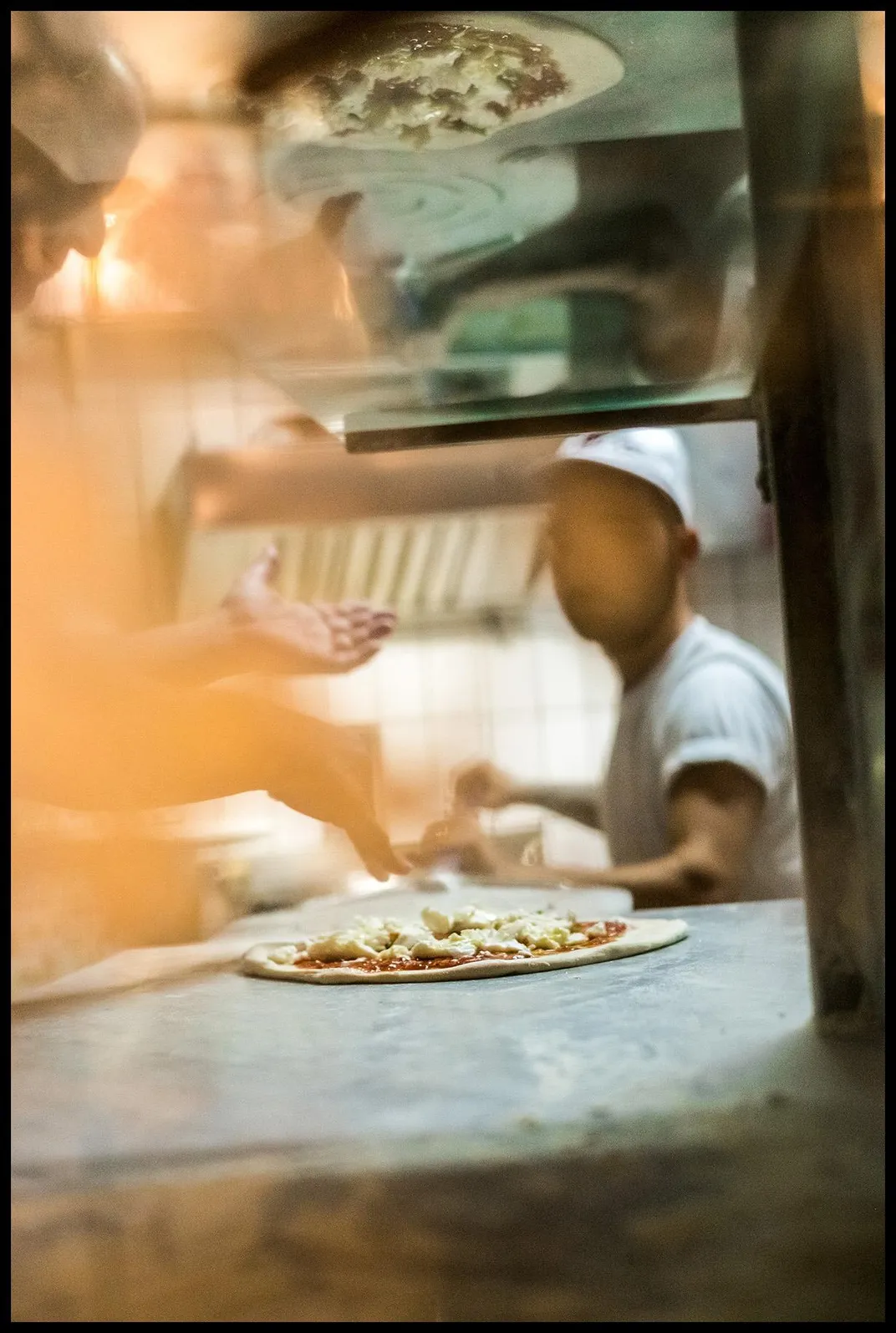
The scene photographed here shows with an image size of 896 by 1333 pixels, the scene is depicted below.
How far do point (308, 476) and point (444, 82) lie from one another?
0.81 m

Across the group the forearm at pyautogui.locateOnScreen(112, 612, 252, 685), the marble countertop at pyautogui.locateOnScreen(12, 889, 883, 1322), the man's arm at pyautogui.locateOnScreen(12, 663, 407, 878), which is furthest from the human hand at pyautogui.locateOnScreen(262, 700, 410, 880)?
the marble countertop at pyautogui.locateOnScreen(12, 889, 883, 1322)

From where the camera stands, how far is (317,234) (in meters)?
1.04

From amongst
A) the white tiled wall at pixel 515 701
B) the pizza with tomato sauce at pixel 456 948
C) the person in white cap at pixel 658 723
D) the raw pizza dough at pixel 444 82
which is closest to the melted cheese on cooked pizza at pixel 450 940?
the pizza with tomato sauce at pixel 456 948

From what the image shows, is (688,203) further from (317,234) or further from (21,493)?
(21,493)

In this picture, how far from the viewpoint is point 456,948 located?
43.8 inches

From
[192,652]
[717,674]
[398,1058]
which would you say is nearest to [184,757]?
[192,652]

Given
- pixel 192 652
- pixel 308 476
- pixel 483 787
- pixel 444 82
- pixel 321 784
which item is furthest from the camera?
pixel 483 787

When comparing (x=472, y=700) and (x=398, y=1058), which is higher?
(x=472, y=700)

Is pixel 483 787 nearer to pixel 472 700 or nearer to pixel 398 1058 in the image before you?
pixel 472 700

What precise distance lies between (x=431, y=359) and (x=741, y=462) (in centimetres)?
115

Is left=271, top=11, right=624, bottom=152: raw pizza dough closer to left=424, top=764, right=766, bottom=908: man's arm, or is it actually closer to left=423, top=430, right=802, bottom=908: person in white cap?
left=423, top=430, right=802, bottom=908: person in white cap

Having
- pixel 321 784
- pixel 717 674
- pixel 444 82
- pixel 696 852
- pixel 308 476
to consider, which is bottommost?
pixel 696 852

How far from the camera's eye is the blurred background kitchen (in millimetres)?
982

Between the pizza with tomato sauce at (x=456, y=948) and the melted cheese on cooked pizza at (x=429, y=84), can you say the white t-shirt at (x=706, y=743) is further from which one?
the melted cheese on cooked pizza at (x=429, y=84)
